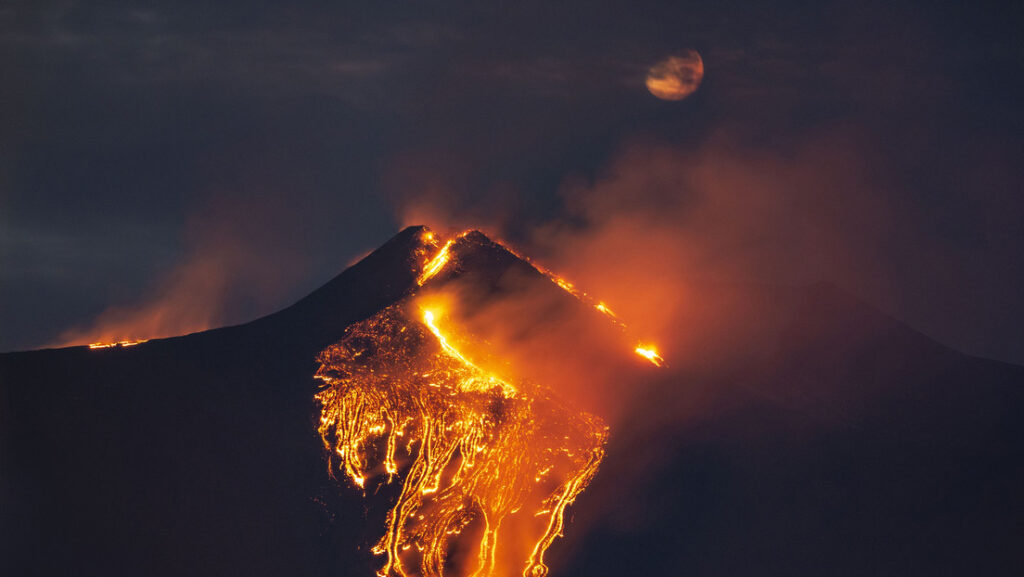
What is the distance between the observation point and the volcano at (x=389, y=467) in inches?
1158

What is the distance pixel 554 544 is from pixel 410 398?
243 inches

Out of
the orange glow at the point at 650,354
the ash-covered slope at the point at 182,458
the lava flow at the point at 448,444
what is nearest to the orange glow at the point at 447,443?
the lava flow at the point at 448,444

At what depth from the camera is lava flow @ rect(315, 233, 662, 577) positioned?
29.9 meters

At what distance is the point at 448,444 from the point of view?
32.7 m

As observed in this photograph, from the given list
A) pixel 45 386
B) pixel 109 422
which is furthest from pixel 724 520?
pixel 45 386

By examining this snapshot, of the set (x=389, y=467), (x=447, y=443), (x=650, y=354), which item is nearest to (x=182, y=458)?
(x=389, y=467)

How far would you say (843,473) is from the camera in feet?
115

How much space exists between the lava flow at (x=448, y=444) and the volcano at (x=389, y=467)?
16.1 inches

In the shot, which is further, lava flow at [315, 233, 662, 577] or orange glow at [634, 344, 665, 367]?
orange glow at [634, 344, 665, 367]

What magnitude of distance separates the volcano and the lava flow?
41 cm

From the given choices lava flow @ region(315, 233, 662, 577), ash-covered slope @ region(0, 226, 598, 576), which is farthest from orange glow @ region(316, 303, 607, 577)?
ash-covered slope @ region(0, 226, 598, 576)

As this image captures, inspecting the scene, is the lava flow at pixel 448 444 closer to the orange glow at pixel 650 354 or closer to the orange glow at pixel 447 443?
the orange glow at pixel 447 443

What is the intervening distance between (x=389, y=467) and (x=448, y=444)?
1850mm

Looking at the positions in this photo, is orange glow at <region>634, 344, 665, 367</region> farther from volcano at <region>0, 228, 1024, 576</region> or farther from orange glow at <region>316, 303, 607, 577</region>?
orange glow at <region>316, 303, 607, 577</region>
